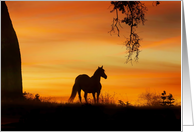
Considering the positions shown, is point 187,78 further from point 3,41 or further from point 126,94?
point 3,41

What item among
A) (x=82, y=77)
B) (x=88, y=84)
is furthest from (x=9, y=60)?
(x=88, y=84)

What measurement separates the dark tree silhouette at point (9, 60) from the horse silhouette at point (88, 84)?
155 centimetres

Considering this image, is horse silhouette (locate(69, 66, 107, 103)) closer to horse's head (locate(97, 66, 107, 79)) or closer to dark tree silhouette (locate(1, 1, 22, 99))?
horse's head (locate(97, 66, 107, 79))

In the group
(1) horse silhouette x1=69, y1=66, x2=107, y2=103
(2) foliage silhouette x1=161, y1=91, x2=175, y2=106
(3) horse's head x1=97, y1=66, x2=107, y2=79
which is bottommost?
(2) foliage silhouette x1=161, y1=91, x2=175, y2=106

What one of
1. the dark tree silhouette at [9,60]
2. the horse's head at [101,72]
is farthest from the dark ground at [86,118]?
the horse's head at [101,72]

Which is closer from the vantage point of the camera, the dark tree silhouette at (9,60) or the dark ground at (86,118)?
the dark ground at (86,118)

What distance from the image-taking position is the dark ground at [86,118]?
8.23m

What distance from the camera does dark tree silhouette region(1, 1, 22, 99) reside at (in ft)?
29.7

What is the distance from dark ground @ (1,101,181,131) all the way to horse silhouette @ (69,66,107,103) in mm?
417

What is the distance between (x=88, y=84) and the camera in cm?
900

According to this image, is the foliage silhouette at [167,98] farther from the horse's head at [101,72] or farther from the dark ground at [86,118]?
the horse's head at [101,72]

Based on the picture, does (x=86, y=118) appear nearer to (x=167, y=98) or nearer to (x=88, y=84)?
(x=88, y=84)

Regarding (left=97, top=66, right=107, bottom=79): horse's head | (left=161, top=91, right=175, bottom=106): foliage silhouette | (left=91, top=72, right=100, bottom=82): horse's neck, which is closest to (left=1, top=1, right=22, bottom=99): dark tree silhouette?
(left=91, top=72, right=100, bottom=82): horse's neck

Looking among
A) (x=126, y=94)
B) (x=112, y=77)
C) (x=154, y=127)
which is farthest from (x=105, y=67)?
(x=154, y=127)
